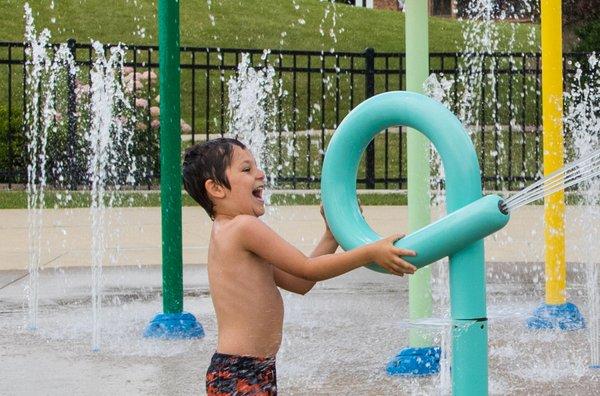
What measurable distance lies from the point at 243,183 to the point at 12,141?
37.9 ft

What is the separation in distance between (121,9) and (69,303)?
18889mm

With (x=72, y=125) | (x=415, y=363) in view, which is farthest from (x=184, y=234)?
(x=415, y=363)

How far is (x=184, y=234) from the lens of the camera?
10.1 meters

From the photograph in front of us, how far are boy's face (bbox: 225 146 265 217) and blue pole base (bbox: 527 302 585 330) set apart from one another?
10.1 ft

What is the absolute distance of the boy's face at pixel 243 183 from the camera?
10.6 feet

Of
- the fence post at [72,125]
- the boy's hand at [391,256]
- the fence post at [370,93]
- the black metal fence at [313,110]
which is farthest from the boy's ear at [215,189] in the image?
the fence post at [370,93]

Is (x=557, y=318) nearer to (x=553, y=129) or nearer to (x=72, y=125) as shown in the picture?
(x=553, y=129)

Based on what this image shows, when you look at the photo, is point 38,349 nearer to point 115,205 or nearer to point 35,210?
point 35,210

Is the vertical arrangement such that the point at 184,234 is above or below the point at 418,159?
below

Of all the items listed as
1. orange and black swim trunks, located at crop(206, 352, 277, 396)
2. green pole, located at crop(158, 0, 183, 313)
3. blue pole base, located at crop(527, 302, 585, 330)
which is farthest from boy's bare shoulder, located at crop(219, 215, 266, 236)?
blue pole base, located at crop(527, 302, 585, 330)

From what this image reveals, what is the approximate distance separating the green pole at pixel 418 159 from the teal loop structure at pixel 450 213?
2.18 metres

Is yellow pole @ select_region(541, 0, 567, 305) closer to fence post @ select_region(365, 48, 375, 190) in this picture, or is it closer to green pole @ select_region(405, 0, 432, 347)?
green pole @ select_region(405, 0, 432, 347)

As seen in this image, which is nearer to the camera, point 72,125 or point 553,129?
point 553,129

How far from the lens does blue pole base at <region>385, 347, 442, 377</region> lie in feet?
16.4
